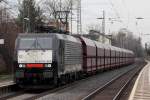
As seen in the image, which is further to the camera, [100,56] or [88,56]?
[100,56]

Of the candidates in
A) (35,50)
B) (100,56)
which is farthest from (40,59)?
(100,56)

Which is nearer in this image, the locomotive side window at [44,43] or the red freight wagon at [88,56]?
the locomotive side window at [44,43]

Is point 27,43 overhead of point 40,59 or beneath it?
overhead

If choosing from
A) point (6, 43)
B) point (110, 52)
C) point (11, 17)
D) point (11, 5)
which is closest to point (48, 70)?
point (11, 5)

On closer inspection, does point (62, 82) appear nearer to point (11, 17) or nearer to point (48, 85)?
point (48, 85)

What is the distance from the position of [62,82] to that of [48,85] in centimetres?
281

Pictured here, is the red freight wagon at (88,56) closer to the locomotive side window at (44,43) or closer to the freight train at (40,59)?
the freight train at (40,59)

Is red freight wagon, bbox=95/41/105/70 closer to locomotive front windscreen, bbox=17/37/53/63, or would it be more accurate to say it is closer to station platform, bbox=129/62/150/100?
station platform, bbox=129/62/150/100

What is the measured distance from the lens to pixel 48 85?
25.2 meters

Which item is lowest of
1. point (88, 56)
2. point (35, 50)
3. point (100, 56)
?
point (100, 56)

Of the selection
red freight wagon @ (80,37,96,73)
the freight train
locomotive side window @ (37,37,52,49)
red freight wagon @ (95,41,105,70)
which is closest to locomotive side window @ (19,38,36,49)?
the freight train

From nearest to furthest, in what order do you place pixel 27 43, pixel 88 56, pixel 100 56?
pixel 27 43
pixel 88 56
pixel 100 56

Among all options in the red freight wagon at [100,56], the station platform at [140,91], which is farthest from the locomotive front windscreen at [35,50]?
the red freight wagon at [100,56]

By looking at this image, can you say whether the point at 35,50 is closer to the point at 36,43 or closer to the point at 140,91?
the point at 36,43
